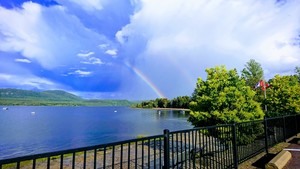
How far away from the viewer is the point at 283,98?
17.7 m

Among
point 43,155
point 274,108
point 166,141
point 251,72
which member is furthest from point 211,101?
point 251,72

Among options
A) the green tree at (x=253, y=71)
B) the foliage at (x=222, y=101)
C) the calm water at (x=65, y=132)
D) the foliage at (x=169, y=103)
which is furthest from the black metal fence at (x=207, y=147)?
the foliage at (x=169, y=103)

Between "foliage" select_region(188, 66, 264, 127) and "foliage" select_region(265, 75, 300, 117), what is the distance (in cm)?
592

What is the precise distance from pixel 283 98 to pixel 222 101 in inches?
407

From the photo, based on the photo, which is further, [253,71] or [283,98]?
[253,71]

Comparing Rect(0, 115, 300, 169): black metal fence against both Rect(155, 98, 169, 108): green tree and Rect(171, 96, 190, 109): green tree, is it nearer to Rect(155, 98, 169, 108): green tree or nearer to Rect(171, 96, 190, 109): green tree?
Rect(171, 96, 190, 109): green tree

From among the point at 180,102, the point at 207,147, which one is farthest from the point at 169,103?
the point at 207,147

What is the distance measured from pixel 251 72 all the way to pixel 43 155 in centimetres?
5243

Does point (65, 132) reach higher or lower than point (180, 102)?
lower

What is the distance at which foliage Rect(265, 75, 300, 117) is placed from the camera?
16780 mm

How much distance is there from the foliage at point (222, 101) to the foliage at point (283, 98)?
5.92m

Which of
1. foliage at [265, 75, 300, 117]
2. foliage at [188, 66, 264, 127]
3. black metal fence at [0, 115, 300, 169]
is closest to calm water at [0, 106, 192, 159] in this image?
black metal fence at [0, 115, 300, 169]

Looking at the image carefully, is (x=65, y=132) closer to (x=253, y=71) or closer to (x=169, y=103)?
(x=253, y=71)

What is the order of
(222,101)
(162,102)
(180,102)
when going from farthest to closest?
(162,102)
(180,102)
(222,101)
